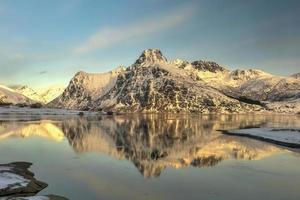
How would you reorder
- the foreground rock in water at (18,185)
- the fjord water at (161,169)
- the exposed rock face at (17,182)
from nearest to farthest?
the foreground rock in water at (18,185)
the exposed rock face at (17,182)
the fjord water at (161,169)

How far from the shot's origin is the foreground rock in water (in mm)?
31853

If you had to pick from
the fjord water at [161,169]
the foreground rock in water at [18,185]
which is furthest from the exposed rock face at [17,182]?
the fjord water at [161,169]

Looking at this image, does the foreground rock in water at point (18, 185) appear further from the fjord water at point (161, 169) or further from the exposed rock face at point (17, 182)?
the fjord water at point (161, 169)

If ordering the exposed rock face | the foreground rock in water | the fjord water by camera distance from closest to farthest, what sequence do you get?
1. the foreground rock in water
2. the exposed rock face
3. the fjord water

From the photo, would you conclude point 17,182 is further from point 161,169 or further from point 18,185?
point 161,169

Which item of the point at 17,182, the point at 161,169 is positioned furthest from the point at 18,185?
the point at 161,169

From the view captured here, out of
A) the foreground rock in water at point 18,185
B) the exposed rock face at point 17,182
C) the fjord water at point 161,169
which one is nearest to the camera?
the foreground rock in water at point 18,185

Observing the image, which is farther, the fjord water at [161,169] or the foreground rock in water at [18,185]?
the fjord water at [161,169]

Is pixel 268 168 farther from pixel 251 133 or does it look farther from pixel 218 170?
pixel 251 133

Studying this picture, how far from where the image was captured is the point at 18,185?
113ft

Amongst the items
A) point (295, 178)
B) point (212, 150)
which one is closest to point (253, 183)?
point (295, 178)

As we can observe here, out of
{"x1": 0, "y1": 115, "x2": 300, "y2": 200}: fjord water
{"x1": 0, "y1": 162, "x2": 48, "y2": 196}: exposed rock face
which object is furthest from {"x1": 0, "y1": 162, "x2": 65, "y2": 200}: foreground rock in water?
{"x1": 0, "y1": 115, "x2": 300, "y2": 200}: fjord water

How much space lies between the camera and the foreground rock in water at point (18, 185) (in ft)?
105

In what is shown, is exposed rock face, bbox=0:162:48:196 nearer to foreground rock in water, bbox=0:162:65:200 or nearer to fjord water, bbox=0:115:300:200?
foreground rock in water, bbox=0:162:65:200
